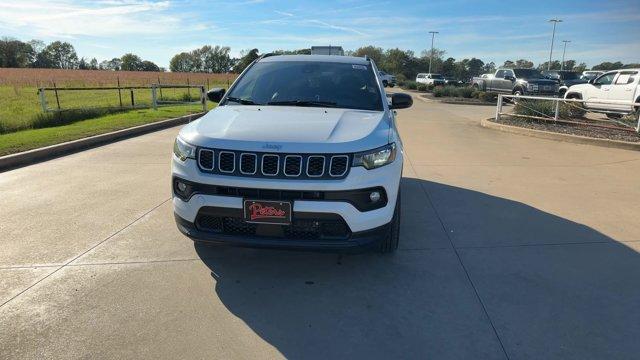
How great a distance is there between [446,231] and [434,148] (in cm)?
519

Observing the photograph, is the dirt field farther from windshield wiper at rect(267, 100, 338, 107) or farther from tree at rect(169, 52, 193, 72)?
tree at rect(169, 52, 193, 72)

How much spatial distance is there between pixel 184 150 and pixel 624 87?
1559 cm

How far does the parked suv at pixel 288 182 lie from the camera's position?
3.09 metres

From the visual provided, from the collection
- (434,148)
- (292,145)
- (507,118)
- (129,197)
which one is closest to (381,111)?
(292,145)

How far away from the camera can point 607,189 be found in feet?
20.8

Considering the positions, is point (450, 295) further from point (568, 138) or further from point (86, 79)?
point (86, 79)

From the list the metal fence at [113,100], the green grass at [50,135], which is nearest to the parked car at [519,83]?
the metal fence at [113,100]

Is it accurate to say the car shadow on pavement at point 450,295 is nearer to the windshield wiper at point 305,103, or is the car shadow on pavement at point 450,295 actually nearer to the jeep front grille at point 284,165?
the jeep front grille at point 284,165

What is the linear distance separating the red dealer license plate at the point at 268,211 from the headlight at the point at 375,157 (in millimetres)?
598

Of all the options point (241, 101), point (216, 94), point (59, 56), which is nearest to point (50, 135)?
point (216, 94)

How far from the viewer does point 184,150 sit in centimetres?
339

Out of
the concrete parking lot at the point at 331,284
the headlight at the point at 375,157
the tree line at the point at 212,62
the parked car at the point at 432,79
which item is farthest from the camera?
the tree line at the point at 212,62

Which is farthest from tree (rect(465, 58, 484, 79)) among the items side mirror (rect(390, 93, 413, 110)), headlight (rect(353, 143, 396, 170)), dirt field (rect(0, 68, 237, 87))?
headlight (rect(353, 143, 396, 170))

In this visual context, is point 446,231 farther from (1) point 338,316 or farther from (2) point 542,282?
(1) point 338,316
